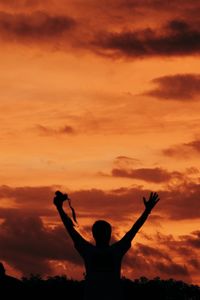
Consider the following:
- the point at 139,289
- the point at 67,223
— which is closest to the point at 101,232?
the point at 67,223

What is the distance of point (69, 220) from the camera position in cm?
1222

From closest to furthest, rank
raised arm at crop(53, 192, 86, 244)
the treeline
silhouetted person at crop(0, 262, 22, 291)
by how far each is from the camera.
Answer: raised arm at crop(53, 192, 86, 244), silhouetted person at crop(0, 262, 22, 291), the treeline

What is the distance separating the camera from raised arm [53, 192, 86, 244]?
12.1 m

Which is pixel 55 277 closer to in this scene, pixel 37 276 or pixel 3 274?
pixel 37 276

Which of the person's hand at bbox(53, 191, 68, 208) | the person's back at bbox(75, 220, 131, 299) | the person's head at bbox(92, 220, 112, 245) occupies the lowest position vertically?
the person's back at bbox(75, 220, 131, 299)

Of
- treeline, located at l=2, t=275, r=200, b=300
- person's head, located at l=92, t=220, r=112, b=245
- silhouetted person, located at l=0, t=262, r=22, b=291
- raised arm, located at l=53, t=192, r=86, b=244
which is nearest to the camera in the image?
person's head, located at l=92, t=220, r=112, b=245

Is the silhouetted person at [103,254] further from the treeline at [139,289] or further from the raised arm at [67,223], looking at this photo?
the treeline at [139,289]

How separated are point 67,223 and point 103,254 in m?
0.68

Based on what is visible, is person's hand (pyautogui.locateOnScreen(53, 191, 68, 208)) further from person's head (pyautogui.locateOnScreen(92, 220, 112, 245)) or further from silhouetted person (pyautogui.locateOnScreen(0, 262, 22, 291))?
silhouetted person (pyautogui.locateOnScreen(0, 262, 22, 291))

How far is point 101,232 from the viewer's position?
39.3 feet

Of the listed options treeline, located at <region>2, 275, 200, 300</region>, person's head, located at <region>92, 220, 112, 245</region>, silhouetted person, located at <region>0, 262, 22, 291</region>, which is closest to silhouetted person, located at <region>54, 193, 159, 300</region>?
person's head, located at <region>92, 220, 112, 245</region>

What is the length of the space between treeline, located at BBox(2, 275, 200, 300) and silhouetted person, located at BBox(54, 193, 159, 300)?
1574 centimetres

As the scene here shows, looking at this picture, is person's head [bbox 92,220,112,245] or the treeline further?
the treeline

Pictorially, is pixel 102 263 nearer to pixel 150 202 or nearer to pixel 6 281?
pixel 150 202
